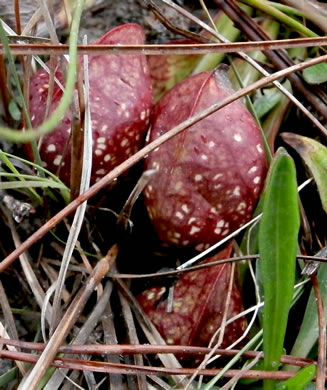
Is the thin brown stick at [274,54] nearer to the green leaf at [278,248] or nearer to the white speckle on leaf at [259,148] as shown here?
the white speckle on leaf at [259,148]

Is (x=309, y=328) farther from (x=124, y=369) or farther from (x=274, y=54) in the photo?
(x=274, y=54)

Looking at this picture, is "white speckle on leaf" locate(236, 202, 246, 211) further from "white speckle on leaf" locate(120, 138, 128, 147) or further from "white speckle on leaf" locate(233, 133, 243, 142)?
"white speckle on leaf" locate(120, 138, 128, 147)

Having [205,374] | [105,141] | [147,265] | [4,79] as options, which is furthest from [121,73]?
[205,374]

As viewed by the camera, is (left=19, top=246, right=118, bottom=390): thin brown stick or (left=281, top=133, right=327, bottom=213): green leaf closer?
(left=19, top=246, right=118, bottom=390): thin brown stick

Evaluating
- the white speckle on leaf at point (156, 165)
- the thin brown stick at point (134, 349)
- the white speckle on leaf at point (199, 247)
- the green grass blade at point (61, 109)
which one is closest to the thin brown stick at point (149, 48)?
the green grass blade at point (61, 109)

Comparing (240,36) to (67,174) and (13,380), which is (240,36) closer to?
(67,174)

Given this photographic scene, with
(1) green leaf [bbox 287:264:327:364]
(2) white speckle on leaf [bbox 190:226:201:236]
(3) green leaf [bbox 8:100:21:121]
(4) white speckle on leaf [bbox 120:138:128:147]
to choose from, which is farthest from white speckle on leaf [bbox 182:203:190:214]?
(3) green leaf [bbox 8:100:21:121]
